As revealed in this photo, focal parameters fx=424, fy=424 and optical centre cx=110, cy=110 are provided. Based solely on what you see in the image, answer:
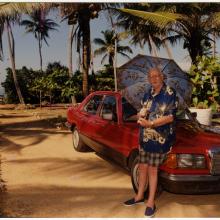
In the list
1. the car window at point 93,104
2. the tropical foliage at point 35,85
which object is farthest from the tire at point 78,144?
the tropical foliage at point 35,85

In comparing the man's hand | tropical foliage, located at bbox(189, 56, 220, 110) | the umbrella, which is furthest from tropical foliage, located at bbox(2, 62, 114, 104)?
the man's hand

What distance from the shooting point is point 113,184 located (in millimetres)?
6793

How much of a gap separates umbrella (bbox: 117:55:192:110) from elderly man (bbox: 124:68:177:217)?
1222mm

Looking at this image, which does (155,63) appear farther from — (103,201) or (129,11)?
(129,11)

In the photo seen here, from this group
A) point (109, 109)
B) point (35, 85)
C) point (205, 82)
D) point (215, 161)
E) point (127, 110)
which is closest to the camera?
point (215, 161)

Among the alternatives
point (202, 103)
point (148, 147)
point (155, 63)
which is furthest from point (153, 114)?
point (202, 103)

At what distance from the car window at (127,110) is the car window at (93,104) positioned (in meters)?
1.04

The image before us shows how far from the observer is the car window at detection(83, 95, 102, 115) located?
8219 millimetres

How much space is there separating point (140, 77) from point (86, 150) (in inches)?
124

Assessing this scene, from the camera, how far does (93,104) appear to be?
8.50 meters

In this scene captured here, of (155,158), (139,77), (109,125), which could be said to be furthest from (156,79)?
(109,125)

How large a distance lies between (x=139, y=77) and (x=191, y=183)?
204 centimetres

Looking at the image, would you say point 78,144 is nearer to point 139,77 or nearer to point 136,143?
point 139,77

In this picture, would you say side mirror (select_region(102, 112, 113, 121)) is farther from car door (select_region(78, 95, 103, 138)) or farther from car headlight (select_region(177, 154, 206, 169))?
car headlight (select_region(177, 154, 206, 169))
